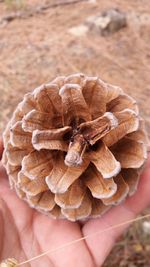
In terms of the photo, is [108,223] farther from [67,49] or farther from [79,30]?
[79,30]

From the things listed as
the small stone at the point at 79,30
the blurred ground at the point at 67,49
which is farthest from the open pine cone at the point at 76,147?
the small stone at the point at 79,30

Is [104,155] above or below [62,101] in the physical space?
below

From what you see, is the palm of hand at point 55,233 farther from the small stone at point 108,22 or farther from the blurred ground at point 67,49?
the small stone at point 108,22

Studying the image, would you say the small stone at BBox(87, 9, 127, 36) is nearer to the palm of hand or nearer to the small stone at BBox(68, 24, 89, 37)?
the small stone at BBox(68, 24, 89, 37)

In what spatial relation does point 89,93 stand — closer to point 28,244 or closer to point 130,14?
point 28,244

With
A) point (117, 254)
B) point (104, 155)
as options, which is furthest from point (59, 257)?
point (117, 254)

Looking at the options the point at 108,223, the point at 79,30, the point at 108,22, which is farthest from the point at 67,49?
the point at 108,223

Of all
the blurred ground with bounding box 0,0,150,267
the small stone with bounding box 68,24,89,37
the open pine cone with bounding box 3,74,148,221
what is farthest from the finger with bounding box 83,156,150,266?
the small stone with bounding box 68,24,89,37
